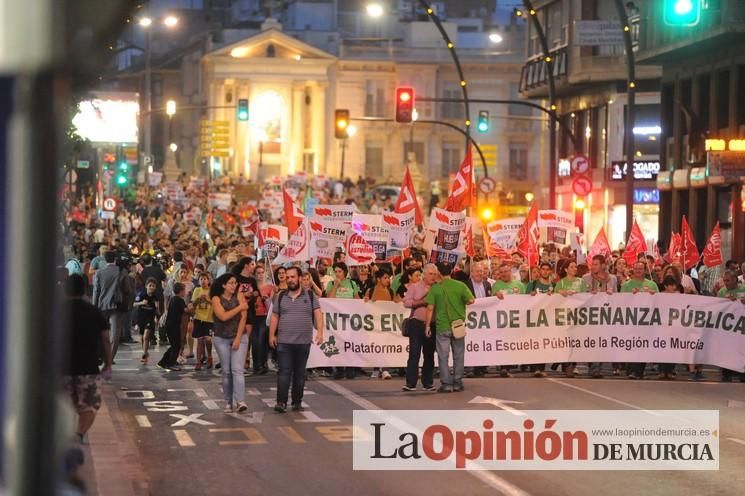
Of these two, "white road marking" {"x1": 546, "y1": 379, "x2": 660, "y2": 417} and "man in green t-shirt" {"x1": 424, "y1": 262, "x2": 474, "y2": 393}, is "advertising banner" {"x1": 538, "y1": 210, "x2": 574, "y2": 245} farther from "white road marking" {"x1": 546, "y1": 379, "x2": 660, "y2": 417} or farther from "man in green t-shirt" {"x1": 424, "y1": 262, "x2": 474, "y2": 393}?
"man in green t-shirt" {"x1": 424, "y1": 262, "x2": 474, "y2": 393}

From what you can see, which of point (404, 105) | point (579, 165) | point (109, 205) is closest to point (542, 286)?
point (579, 165)

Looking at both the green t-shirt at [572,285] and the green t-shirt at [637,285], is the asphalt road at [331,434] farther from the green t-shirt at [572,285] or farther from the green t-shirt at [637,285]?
the green t-shirt at [637,285]

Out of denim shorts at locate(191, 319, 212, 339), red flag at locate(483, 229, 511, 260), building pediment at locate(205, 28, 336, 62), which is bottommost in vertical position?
denim shorts at locate(191, 319, 212, 339)

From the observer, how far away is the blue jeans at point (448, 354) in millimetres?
18609

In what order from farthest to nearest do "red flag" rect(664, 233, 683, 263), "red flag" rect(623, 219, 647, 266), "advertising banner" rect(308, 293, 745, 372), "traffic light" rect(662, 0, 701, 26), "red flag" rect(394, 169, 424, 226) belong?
"red flag" rect(664, 233, 683, 263) < "red flag" rect(623, 219, 647, 266) < "red flag" rect(394, 169, 424, 226) < "advertising banner" rect(308, 293, 745, 372) < "traffic light" rect(662, 0, 701, 26)

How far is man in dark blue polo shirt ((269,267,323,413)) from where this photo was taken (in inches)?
646

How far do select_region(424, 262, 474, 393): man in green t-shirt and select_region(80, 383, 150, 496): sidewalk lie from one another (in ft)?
15.0

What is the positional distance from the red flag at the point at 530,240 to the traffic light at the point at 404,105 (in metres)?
14.0

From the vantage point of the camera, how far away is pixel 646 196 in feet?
171

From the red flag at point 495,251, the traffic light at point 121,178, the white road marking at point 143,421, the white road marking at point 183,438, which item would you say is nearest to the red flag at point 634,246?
the red flag at point 495,251

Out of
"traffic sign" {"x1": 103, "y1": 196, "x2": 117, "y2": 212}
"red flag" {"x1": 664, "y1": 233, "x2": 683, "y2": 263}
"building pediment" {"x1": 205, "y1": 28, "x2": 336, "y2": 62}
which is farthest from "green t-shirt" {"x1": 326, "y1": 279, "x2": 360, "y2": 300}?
"building pediment" {"x1": 205, "y1": 28, "x2": 336, "y2": 62}

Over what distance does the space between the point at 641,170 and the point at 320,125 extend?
66691 millimetres

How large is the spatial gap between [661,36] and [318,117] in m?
73.1

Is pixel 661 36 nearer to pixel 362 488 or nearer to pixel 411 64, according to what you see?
pixel 362 488
